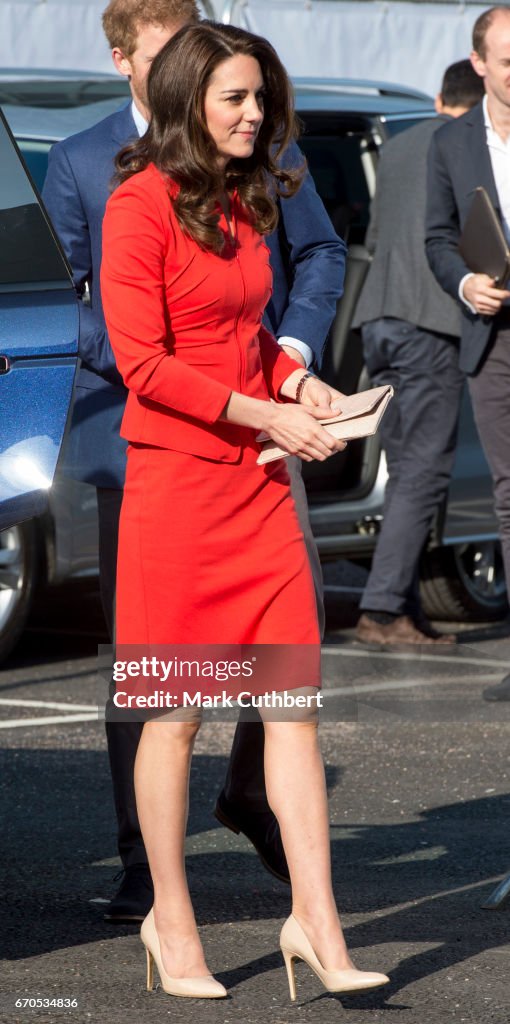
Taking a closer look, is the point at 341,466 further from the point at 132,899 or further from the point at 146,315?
the point at 146,315

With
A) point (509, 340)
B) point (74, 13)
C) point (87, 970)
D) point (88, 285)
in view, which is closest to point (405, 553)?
point (509, 340)

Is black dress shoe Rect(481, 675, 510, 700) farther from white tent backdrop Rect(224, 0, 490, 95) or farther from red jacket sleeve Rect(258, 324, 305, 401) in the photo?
white tent backdrop Rect(224, 0, 490, 95)

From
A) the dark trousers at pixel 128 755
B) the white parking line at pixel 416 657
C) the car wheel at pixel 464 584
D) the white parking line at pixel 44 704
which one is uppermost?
the dark trousers at pixel 128 755

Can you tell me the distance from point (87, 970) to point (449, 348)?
159 inches

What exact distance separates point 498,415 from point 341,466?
1.93 metres

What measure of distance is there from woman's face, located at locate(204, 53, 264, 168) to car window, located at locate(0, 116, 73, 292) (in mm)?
428

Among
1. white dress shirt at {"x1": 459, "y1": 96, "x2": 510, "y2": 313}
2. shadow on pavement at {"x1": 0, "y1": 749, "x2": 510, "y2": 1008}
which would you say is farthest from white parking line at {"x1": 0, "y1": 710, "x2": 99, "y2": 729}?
white dress shirt at {"x1": 459, "y1": 96, "x2": 510, "y2": 313}

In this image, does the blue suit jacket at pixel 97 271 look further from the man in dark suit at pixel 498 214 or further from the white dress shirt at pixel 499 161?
the white dress shirt at pixel 499 161

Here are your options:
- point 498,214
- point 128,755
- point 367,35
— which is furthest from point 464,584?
point 367,35

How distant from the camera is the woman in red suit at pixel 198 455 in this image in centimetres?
344

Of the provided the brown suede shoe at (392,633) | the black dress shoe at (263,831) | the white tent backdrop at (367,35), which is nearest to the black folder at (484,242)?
the brown suede shoe at (392,633)

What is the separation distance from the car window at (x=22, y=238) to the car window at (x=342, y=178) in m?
3.88

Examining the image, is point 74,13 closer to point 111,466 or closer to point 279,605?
point 111,466

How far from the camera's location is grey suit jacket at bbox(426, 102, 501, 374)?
5941 mm
